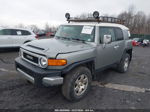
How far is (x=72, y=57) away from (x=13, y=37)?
7.38 metres

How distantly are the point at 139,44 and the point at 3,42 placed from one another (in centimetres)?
2054

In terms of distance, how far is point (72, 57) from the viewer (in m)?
2.65

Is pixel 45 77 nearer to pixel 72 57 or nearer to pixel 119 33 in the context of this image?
pixel 72 57

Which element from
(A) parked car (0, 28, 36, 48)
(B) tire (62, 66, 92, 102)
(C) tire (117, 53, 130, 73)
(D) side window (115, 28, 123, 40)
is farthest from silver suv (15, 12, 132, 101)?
(A) parked car (0, 28, 36, 48)

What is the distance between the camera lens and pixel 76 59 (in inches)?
107

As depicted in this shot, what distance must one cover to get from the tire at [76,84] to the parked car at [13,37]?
7244 mm

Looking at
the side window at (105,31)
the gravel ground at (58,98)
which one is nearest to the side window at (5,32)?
the gravel ground at (58,98)

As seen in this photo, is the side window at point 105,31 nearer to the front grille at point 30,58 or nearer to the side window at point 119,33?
the side window at point 119,33

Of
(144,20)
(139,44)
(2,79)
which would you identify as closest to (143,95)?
(2,79)

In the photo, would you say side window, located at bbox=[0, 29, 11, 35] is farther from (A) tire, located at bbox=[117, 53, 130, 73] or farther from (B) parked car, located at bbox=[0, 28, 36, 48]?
(A) tire, located at bbox=[117, 53, 130, 73]

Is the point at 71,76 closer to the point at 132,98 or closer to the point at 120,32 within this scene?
the point at 132,98

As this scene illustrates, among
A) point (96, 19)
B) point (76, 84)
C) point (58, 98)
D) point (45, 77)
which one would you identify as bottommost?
point (58, 98)

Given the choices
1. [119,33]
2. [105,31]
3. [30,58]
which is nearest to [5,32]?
[30,58]

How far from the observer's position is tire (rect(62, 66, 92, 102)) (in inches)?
107
